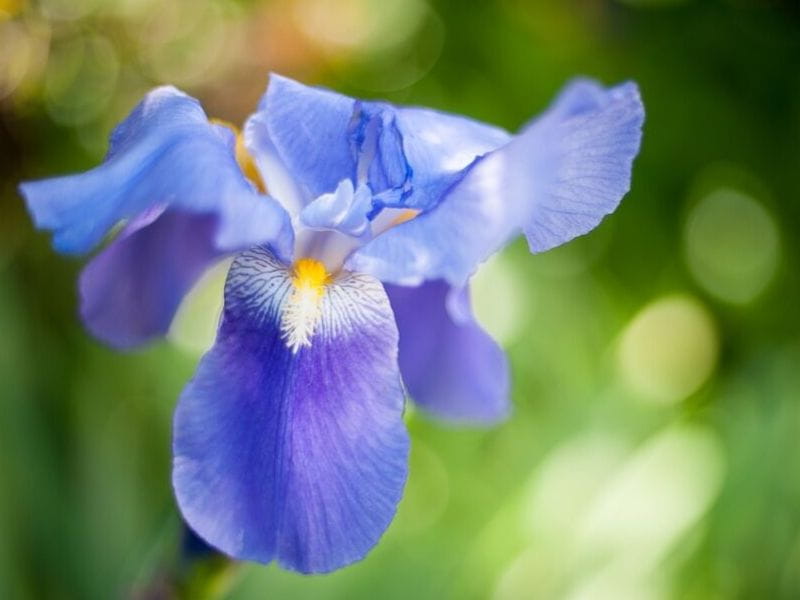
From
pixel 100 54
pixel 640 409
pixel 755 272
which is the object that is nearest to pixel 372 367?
pixel 640 409

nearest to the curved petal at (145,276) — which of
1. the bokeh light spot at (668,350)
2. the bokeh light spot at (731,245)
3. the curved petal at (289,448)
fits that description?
the curved petal at (289,448)

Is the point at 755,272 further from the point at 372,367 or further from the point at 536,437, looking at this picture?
the point at 372,367

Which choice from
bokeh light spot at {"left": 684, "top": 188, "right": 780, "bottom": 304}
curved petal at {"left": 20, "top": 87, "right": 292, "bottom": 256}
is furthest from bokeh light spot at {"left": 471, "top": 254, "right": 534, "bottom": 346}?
curved petal at {"left": 20, "top": 87, "right": 292, "bottom": 256}

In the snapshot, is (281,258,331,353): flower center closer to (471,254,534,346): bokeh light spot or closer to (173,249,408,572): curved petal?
(173,249,408,572): curved petal

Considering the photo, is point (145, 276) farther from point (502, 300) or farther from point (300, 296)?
point (502, 300)

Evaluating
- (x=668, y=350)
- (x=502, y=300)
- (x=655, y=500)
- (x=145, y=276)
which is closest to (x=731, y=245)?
(x=668, y=350)
